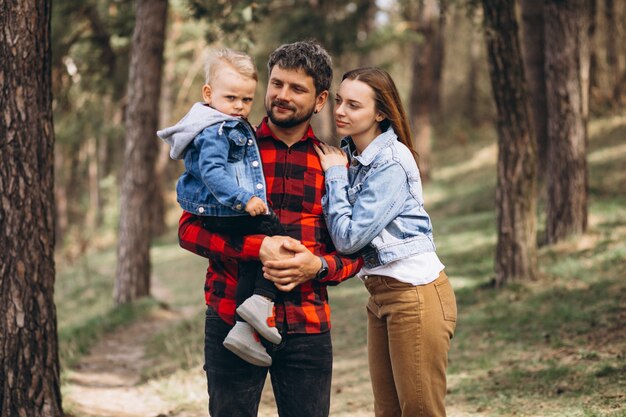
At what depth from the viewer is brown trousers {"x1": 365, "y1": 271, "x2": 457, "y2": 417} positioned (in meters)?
3.63

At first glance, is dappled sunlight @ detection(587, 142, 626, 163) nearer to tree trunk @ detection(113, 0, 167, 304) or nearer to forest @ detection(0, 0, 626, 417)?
forest @ detection(0, 0, 626, 417)

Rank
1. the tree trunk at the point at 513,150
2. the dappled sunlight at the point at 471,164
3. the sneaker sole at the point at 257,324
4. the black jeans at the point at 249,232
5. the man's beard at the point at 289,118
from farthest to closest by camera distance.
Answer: the dappled sunlight at the point at 471,164 → the tree trunk at the point at 513,150 → the man's beard at the point at 289,118 → the black jeans at the point at 249,232 → the sneaker sole at the point at 257,324

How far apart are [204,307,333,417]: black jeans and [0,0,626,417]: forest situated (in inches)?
58.8

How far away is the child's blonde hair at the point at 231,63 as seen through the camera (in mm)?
3641

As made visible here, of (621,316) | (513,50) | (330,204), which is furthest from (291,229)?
(513,50)

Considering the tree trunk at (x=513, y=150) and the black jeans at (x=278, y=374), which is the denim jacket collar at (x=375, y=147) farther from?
the tree trunk at (x=513, y=150)

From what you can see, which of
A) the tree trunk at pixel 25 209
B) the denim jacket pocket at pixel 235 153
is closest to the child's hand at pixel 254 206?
the denim jacket pocket at pixel 235 153

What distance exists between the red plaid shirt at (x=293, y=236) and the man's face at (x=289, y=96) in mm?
136

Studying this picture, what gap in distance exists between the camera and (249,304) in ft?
10.9

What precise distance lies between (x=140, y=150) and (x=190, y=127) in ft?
28.7

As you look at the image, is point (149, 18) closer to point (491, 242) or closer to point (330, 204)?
point (491, 242)

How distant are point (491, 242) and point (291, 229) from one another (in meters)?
9.41

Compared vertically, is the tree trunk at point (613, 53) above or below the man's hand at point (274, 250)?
above

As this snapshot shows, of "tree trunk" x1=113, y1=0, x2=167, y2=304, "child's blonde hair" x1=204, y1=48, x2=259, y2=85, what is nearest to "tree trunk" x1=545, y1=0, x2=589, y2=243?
"tree trunk" x1=113, y1=0, x2=167, y2=304
